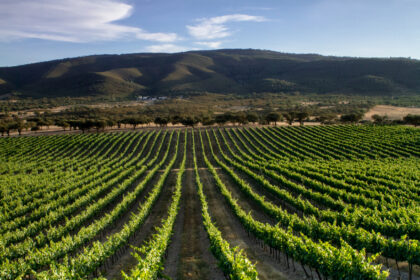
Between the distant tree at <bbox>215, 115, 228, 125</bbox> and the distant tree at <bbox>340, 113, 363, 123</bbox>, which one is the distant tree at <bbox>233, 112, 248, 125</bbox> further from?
the distant tree at <bbox>340, 113, 363, 123</bbox>

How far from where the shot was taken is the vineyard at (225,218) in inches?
Answer: 518

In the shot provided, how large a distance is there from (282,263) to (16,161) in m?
57.3

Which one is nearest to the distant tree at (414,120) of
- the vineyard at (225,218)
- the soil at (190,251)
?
the vineyard at (225,218)

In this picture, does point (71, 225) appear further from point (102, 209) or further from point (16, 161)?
point (16, 161)

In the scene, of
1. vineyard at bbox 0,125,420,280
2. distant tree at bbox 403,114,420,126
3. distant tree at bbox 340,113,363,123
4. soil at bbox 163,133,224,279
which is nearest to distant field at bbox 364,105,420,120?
distant tree at bbox 340,113,363,123

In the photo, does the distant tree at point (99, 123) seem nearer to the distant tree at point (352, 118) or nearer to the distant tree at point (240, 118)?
the distant tree at point (240, 118)

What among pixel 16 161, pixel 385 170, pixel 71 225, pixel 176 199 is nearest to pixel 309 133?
pixel 385 170

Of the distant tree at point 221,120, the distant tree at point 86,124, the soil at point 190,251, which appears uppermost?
the distant tree at point 221,120

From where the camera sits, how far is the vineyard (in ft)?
43.1

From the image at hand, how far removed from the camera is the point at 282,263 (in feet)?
50.4

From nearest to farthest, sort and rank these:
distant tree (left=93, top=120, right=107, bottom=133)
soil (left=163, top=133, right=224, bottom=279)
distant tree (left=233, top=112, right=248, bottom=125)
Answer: soil (left=163, top=133, right=224, bottom=279) → distant tree (left=93, top=120, right=107, bottom=133) → distant tree (left=233, top=112, right=248, bottom=125)

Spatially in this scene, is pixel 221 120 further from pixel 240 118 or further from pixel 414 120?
pixel 414 120

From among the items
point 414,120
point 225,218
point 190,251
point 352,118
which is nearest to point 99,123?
point 225,218

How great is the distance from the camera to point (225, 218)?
22.6 m
